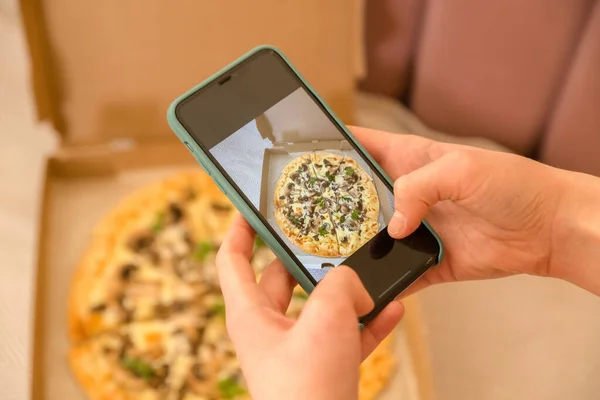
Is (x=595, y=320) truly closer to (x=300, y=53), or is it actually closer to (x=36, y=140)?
(x=300, y=53)

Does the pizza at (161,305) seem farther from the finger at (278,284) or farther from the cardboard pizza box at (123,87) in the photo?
the finger at (278,284)

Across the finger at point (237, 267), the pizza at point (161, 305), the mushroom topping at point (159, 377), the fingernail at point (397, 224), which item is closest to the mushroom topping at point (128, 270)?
the pizza at point (161, 305)

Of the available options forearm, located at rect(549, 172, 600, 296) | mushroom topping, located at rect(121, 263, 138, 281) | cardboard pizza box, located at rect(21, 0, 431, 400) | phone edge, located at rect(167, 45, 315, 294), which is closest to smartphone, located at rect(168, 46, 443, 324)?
phone edge, located at rect(167, 45, 315, 294)

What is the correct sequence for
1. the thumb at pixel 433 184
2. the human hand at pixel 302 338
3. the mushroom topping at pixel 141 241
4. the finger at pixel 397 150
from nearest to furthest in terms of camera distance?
the human hand at pixel 302 338 < the thumb at pixel 433 184 < the finger at pixel 397 150 < the mushroom topping at pixel 141 241

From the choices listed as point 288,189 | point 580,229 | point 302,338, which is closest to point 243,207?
point 288,189

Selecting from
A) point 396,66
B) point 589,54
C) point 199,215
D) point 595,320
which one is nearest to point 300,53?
point 396,66

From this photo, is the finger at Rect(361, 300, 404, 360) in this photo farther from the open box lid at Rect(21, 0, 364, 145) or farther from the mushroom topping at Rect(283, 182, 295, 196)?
the open box lid at Rect(21, 0, 364, 145)
